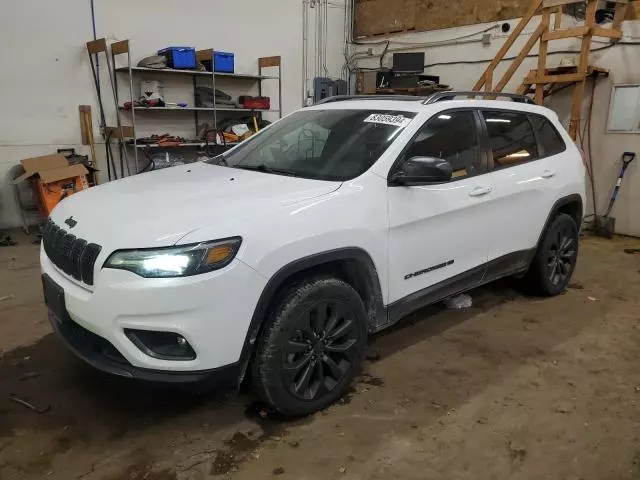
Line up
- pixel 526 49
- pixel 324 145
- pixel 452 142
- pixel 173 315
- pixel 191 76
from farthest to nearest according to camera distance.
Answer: pixel 191 76, pixel 526 49, pixel 452 142, pixel 324 145, pixel 173 315

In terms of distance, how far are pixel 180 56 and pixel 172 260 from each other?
18.9 ft

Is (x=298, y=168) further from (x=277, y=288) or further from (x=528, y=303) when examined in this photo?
(x=528, y=303)

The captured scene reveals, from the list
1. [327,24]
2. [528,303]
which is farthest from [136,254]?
[327,24]

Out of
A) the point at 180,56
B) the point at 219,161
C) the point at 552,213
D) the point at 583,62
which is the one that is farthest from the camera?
the point at 180,56

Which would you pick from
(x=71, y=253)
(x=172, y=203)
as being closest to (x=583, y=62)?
(x=172, y=203)

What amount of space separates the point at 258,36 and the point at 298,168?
21.0 ft

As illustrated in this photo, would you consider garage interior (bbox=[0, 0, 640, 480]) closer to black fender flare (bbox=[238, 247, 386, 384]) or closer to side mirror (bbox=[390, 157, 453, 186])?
black fender flare (bbox=[238, 247, 386, 384])

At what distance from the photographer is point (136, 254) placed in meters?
1.96

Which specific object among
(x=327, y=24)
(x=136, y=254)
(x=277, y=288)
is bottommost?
(x=277, y=288)

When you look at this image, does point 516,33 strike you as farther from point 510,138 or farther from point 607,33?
point 510,138

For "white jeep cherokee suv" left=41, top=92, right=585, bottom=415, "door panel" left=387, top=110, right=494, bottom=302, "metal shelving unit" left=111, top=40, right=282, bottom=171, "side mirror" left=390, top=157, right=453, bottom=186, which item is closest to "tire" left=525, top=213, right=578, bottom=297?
"white jeep cherokee suv" left=41, top=92, right=585, bottom=415

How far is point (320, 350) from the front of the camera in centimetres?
243

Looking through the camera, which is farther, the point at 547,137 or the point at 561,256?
the point at 561,256

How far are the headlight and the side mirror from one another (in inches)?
42.1
